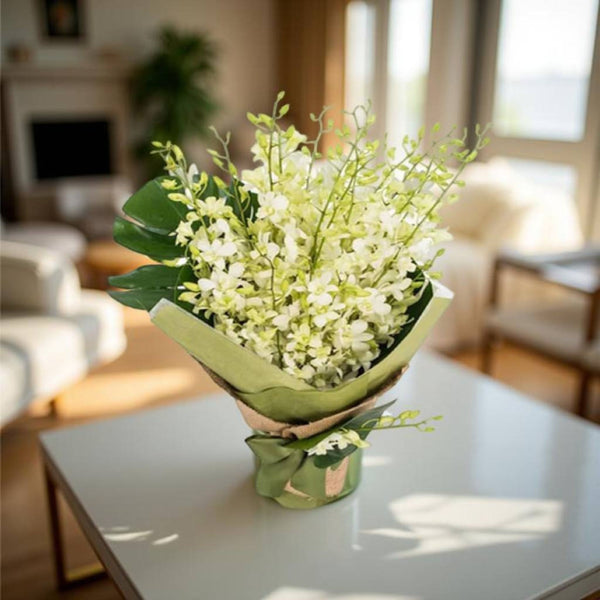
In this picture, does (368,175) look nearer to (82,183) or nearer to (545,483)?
(545,483)

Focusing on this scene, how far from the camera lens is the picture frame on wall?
569 centimetres

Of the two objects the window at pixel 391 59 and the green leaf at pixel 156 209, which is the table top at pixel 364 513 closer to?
the green leaf at pixel 156 209

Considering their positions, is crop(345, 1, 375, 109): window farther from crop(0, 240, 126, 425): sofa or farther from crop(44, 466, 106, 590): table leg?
crop(44, 466, 106, 590): table leg

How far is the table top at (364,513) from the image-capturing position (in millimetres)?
1093

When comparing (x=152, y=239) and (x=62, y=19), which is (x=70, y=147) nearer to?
(x=62, y=19)

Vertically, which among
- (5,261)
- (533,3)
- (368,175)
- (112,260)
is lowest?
(112,260)

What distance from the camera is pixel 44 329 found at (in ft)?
7.91

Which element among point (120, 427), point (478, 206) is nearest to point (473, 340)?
point (478, 206)

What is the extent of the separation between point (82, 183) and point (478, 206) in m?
3.31

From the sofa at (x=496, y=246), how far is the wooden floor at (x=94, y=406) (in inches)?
7.5

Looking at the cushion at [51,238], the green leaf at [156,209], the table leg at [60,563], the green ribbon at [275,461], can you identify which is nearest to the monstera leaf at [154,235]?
the green leaf at [156,209]

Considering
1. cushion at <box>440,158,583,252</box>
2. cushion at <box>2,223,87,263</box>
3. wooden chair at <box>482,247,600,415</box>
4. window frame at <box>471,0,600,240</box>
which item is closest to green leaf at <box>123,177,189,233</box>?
wooden chair at <box>482,247,600,415</box>

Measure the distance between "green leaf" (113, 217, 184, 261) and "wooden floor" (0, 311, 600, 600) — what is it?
1.08 m

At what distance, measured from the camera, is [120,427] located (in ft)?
5.25
